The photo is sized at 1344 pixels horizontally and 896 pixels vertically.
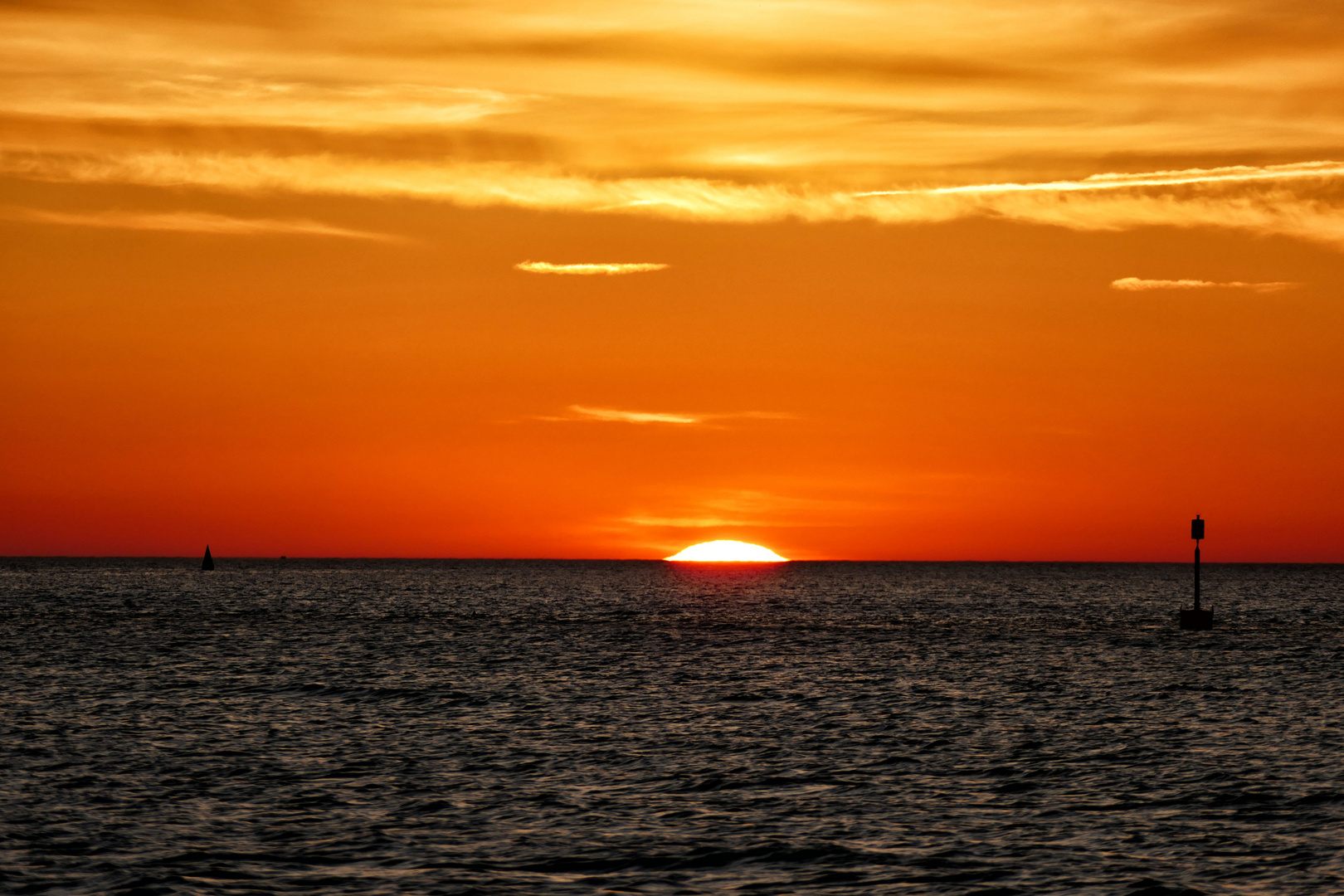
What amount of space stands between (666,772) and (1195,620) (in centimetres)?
7349

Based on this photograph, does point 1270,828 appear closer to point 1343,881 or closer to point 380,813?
point 1343,881

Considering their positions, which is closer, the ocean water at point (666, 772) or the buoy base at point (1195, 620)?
the ocean water at point (666, 772)

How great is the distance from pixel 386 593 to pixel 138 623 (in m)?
81.7

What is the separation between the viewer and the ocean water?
23.2 meters

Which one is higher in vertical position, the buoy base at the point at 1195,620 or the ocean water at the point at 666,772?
the buoy base at the point at 1195,620

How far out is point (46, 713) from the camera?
4325 cm

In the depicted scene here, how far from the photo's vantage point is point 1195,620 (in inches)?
3826

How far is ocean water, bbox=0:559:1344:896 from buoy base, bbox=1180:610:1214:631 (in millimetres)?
24986

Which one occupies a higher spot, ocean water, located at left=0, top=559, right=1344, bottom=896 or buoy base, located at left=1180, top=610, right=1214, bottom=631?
buoy base, located at left=1180, top=610, right=1214, bottom=631

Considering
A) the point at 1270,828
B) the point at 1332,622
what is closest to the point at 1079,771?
the point at 1270,828

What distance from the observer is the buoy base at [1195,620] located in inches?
3802

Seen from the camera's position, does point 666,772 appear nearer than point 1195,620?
Yes

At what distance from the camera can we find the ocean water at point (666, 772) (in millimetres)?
23234

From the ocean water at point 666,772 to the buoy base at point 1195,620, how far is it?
82.0ft
